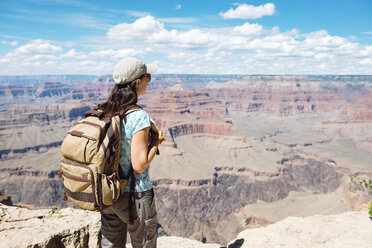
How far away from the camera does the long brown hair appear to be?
11.5 feet

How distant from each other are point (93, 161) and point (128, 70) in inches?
50.2

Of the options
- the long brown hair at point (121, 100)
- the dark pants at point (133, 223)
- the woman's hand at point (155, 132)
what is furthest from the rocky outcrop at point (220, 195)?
the long brown hair at point (121, 100)

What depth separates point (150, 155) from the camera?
11.6ft

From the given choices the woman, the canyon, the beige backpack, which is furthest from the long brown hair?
the canyon

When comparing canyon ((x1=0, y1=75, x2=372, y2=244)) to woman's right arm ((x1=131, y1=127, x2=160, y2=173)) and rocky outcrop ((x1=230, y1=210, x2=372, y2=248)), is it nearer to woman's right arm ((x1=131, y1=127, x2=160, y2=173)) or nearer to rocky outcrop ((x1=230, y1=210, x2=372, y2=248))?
rocky outcrop ((x1=230, y1=210, x2=372, y2=248))

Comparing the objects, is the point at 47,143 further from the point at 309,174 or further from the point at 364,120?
the point at 364,120

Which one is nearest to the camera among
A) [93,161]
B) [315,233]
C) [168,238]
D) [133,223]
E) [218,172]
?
[93,161]

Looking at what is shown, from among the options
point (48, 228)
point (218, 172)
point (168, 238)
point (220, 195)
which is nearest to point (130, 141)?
point (48, 228)

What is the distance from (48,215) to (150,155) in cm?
299

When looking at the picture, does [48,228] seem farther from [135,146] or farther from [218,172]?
[218,172]

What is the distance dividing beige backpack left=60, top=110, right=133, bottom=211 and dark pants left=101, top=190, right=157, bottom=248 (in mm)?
377

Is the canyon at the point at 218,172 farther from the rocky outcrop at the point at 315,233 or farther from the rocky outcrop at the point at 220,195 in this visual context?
the rocky outcrop at the point at 315,233

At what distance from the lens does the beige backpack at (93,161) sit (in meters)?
3.12

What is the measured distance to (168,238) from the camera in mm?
9016
